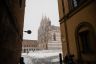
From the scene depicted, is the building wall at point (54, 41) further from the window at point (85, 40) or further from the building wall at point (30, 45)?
the window at point (85, 40)

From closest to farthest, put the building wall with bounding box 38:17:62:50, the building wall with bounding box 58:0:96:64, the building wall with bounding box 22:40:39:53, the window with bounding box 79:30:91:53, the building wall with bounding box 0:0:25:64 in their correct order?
the building wall with bounding box 0:0:25:64 < the building wall with bounding box 58:0:96:64 < the window with bounding box 79:30:91:53 < the building wall with bounding box 38:17:62:50 < the building wall with bounding box 22:40:39:53

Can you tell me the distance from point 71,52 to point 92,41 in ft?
8.36

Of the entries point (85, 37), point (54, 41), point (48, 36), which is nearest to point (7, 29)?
point (85, 37)

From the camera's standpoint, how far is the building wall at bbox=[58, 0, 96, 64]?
761 cm

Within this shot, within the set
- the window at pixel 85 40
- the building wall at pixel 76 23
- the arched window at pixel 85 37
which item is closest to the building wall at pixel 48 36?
the building wall at pixel 76 23

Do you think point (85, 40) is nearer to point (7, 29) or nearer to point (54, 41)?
point (7, 29)

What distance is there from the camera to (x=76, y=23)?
363 inches

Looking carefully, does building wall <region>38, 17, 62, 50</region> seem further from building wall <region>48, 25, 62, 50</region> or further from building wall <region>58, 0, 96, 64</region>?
building wall <region>58, 0, 96, 64</region>

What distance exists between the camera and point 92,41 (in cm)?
762

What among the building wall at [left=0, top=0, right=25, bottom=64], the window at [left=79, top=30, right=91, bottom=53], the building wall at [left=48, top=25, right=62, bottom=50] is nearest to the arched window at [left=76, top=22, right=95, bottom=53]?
the window at [left=79, top=30, right=91, bottom=53]

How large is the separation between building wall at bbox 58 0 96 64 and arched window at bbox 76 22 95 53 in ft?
0.61

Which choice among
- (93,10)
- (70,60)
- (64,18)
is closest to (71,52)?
(70,60)

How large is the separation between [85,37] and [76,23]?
1275 mm

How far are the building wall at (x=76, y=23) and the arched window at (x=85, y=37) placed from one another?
0.19 meters
